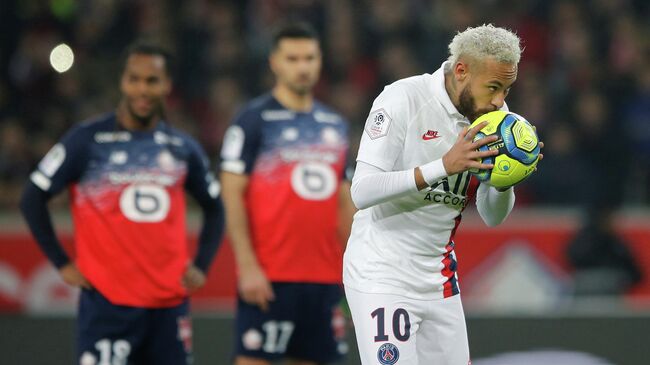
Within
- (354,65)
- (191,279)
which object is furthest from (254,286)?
(354,65)

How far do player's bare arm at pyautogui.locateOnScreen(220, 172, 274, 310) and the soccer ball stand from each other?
231 cm

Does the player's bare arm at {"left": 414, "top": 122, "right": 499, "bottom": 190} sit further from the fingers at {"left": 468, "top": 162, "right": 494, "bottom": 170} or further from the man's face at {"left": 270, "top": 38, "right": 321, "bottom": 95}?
the man's face at {"left": 270, "top": 38, "right": 321, "bottom": 95}

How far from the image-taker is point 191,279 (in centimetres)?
604

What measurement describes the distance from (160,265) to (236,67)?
21.5ft

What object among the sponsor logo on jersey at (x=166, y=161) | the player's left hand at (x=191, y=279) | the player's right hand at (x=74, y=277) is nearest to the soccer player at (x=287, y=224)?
the player's left hand at (x=191, y=279)

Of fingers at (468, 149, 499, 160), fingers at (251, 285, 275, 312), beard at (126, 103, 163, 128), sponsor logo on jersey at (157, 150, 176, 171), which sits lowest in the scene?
fingers at (251, 285, 275, 312)

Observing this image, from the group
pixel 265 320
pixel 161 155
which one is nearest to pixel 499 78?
pixel 161 155

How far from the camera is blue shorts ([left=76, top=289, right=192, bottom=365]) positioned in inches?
227

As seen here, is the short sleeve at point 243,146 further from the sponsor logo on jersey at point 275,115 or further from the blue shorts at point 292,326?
the blue shorts at point 292,326

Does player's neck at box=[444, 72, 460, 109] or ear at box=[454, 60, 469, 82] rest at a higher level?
ear at box=[454, 60, 469, 82]

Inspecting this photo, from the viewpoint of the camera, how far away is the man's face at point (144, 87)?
5.93 metres

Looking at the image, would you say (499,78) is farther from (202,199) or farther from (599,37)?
(599,37)

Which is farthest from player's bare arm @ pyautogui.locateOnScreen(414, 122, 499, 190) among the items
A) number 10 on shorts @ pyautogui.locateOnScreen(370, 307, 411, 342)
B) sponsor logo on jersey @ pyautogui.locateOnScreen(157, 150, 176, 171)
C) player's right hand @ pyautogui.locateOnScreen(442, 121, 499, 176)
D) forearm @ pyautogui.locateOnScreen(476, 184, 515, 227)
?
sponsor logo on jersey @ pyautogui.locateOnScreen(157, 150, 176, 171)

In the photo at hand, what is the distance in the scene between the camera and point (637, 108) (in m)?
11.4
